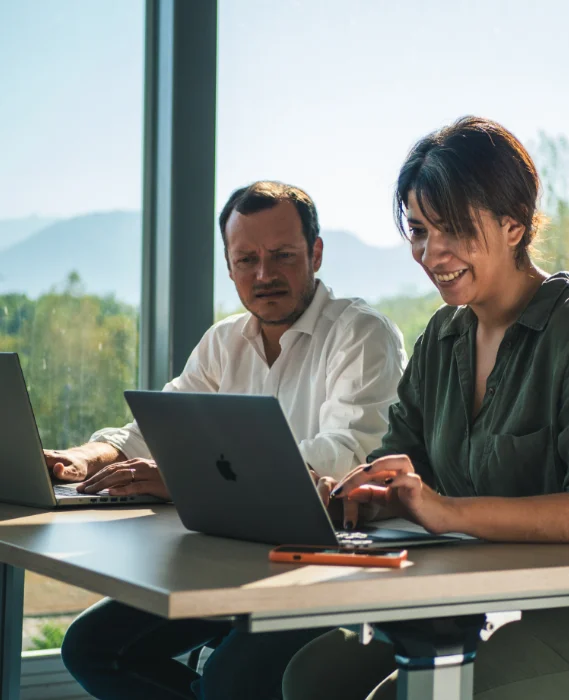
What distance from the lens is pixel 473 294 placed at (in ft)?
5.63

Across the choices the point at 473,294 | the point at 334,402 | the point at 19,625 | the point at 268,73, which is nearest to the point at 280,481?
the point at 473,294

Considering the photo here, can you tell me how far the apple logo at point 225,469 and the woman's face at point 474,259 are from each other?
584mm

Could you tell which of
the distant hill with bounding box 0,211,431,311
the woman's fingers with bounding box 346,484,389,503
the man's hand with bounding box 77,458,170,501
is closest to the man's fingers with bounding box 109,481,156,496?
the man's hand with bounding box 77,458,170,501

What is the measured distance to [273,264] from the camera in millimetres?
2650

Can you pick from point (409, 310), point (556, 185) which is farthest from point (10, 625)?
point (556, 185)

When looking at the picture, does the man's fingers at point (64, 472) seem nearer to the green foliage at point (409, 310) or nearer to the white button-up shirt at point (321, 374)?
the white button-up shirt at point (321, 374)

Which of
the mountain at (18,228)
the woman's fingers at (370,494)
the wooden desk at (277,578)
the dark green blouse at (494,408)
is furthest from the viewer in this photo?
the mountain at (18,228)

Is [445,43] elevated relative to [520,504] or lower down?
elevated

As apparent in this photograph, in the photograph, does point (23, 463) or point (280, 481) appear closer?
point (280, 481)

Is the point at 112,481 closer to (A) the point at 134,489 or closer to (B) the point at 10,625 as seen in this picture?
(A) the point at 134,489

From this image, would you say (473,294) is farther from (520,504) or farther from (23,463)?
(23,463)

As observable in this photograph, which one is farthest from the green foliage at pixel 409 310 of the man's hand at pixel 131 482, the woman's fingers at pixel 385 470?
the woman's fingers at pixel 385 470

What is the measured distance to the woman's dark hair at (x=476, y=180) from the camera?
168cm

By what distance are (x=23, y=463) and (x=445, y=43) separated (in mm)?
2146
